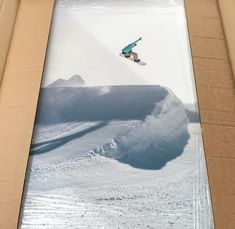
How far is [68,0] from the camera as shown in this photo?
1.28 m

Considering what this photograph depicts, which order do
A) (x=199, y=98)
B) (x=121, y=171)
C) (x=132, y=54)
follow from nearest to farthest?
(x=121, y=171), (x=199, y=98), (x=132, y=54)

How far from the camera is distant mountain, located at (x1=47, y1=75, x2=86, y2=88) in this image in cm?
106

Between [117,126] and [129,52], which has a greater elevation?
[129,52]

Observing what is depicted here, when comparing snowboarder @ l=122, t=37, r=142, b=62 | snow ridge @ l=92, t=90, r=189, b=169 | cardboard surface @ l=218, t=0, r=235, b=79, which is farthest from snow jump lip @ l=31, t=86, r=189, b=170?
cardboard surface @ l=218, t=0, r=235, b=79

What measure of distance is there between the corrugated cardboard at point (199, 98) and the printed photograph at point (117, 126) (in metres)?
0.02

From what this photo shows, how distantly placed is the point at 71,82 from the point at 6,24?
285mm

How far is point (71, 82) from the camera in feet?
3.51

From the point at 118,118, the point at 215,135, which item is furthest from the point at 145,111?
the point at 215,135

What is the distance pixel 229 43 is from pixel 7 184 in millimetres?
732

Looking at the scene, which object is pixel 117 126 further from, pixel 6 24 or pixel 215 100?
pixel 6 24

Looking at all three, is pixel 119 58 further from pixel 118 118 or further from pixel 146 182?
pixel 146 182

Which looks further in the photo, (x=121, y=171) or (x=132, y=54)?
(x=132, y=54)

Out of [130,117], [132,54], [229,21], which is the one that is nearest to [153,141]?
[130,117]

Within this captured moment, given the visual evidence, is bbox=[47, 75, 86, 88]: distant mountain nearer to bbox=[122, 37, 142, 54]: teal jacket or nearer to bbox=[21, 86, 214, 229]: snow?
bbox=[21, 86, 214, 229]: snow
